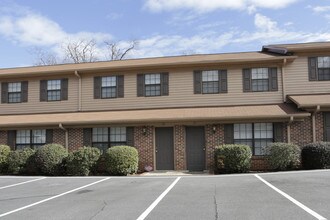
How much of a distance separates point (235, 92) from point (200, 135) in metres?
2.82

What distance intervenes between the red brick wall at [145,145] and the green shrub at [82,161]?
227 centimetres

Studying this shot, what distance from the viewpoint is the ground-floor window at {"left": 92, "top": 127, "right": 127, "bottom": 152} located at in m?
19.7

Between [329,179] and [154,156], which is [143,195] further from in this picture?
[154,156]

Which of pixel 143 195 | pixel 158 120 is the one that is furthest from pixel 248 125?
pixel 143 195

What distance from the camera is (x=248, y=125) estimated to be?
18562 millimetres

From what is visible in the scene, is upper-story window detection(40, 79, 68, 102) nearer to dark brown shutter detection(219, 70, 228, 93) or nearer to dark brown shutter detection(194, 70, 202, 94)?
dark brown shutter detection(194, 70, 202, 94)

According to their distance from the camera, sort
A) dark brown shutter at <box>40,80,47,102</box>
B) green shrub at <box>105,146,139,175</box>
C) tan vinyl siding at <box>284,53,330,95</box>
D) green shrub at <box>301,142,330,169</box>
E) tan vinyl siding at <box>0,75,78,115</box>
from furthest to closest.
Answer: dark brown shutter at <box>40,80,47,102</box>
tan vinyl siding at <box>0,75,78,115</box>
tan vinyl siding at <box>284,53,330,95</box>
green shrub at <box>105,146,139,175</box>
green shrub at <box>301,142,330,169</box>

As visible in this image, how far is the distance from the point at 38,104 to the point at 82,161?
19.7ft

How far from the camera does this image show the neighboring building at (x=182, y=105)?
18.2 metres

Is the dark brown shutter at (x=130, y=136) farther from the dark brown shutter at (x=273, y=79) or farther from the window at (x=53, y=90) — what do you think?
the dark brown shutter at (x=273, y=79)

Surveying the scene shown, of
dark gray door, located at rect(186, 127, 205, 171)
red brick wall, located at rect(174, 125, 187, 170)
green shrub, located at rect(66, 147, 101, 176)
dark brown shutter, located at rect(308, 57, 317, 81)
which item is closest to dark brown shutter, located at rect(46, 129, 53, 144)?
green shrub, located at rect(66, 147, 101, 176)

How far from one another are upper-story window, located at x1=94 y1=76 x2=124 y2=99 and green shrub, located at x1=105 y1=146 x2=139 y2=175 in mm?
4116

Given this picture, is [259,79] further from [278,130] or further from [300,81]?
[278,130]

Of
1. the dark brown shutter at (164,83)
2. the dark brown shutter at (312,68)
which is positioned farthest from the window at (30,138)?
the dark brown shutter at (312,68)
